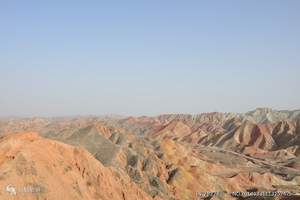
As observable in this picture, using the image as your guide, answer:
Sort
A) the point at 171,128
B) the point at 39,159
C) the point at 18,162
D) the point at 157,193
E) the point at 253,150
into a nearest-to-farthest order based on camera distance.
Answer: the point at 18,162
the point at 39,159
the point at 157,193
the point at 253,150
the point at 171,128

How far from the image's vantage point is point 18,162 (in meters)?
37.4

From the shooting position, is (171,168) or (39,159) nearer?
(39,159)

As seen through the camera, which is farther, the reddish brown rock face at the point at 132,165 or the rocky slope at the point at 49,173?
the reddish brown rock face at the point at 132,165

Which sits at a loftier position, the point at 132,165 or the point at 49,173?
the point at 49,173

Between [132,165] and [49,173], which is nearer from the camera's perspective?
[49,173]

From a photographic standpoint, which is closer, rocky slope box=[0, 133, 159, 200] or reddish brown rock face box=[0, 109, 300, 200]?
rocky slope box=[0, 133, 159, 200]

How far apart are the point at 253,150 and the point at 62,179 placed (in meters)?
121

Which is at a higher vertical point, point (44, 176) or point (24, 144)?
point (24, 144)

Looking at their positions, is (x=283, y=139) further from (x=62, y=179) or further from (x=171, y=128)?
(x=62, y=179)

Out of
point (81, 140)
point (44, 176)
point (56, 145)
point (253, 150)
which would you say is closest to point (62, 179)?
point (44, 176)

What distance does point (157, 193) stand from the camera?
60.8 meters

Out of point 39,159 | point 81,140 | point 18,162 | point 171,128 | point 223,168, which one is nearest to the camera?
point 18,162

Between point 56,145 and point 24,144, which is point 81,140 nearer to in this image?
point 56,145

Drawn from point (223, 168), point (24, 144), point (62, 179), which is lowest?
point (223, 168)
